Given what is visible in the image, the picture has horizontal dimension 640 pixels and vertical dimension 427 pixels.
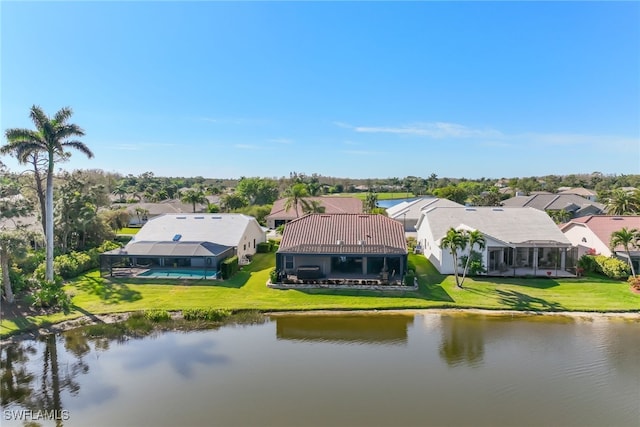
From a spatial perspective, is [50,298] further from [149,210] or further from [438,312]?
[149,210]

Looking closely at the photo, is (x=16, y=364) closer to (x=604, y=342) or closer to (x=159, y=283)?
(x=159, y=283)

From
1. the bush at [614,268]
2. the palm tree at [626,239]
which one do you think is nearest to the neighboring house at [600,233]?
the palm tree at [626,239]

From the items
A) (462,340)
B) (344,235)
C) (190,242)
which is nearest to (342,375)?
(462,340)

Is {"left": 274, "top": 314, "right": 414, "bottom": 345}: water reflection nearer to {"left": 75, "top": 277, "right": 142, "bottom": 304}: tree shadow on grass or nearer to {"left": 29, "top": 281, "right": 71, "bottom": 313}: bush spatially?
{"left": 75, "top": 277, "right": 142, "bottom": 304}: tree shadow on grass

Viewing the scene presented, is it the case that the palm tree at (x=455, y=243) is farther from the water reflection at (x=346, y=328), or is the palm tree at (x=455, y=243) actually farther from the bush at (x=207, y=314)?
the bush at (x=207, y=314)

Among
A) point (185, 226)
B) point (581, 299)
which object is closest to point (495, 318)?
point (581, 299)

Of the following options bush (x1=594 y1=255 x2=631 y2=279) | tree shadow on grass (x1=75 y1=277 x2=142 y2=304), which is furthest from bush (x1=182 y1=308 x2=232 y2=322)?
bush (x1=594 y1=255 x2=631 y2=279)
